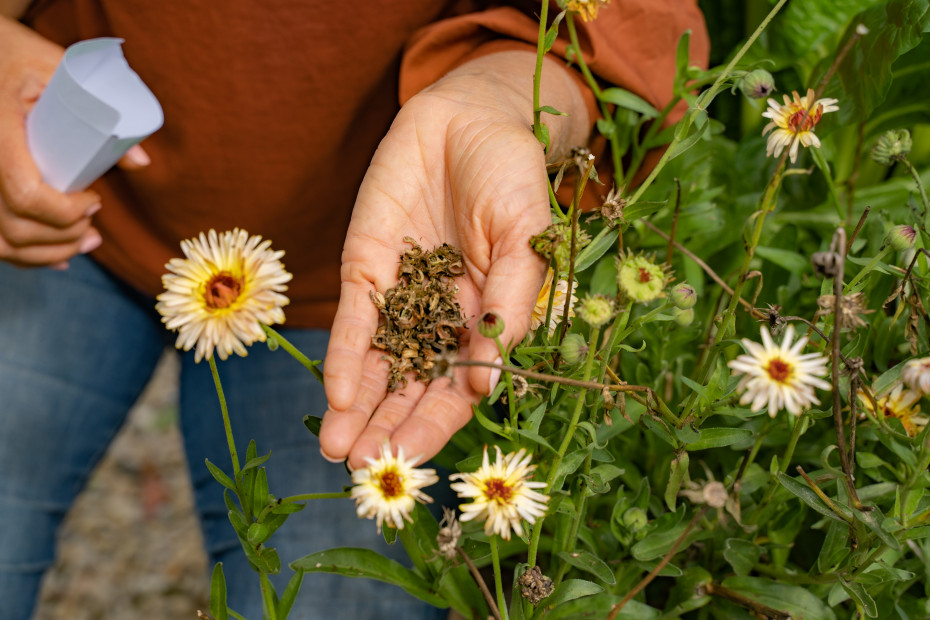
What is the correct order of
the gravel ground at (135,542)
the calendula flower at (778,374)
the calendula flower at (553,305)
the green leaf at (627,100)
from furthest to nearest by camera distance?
the gravel ground at (135,542), the green leaf at (627,100), the calendula flower at (553,305), the calendula flower at (778,374)

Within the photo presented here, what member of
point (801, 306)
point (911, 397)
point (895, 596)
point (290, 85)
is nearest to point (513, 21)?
point (290, 85)

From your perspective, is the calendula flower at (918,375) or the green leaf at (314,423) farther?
the green leaf at (314,423)

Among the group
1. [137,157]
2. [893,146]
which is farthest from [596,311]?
[137,157]

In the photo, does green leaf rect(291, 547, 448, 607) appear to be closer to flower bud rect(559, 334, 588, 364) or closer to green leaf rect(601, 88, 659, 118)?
flower bud rect(559, 334, 588, 364)

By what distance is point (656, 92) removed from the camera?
1.07m

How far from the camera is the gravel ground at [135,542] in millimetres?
1845

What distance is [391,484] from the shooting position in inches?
25.0

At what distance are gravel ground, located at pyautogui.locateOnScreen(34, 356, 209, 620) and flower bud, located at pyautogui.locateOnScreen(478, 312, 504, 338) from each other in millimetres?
1454

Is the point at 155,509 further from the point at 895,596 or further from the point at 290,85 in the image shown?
the point at 895,596

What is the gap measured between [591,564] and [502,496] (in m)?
0.14

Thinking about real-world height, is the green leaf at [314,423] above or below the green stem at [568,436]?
below

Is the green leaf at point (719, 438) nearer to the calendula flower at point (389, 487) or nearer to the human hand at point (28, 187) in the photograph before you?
the calendula flower at point (389, 487)

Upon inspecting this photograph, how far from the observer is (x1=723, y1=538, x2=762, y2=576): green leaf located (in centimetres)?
Result: 76

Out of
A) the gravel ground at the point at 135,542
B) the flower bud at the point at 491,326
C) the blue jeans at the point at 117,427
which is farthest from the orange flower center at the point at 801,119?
the gravel ground at the point at 135,542
